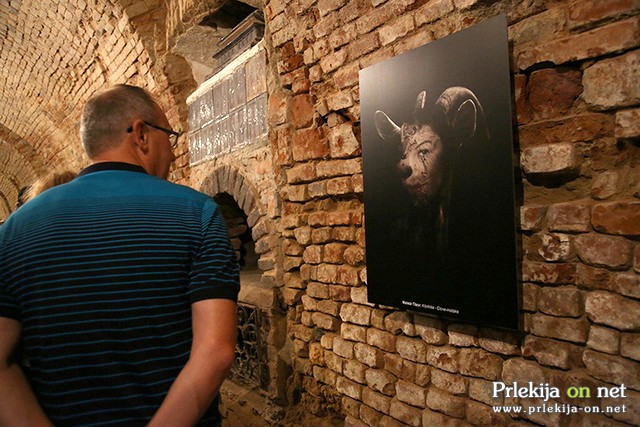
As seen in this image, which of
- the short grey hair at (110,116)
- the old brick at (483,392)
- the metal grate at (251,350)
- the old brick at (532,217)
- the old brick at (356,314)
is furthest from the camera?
the metal grate at (251,350)

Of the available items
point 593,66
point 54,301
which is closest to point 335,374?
point 54,301

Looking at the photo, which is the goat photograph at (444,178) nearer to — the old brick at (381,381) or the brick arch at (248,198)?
the old brick at (381,381)

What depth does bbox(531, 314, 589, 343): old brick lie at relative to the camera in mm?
1381

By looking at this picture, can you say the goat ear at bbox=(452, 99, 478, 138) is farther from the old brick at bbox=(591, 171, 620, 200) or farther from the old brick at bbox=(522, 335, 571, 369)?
the old brick at bbox=(522, 335, 571, 369)

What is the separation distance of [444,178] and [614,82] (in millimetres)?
633

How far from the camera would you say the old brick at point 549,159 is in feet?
4.56

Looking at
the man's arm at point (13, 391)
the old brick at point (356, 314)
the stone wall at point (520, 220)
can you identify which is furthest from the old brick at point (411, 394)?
the man's arm at point (13, 391)

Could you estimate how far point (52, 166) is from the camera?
326 inches

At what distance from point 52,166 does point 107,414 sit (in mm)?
8906

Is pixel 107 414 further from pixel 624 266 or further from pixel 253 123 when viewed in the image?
pixel 253 123

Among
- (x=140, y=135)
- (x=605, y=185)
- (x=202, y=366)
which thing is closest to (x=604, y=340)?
(x=605, y=185)

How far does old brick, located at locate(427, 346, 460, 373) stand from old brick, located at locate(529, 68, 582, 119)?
1.02 m

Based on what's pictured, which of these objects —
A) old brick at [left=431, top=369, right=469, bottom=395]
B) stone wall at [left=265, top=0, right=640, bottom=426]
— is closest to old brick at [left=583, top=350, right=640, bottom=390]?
stone wall at [left=265, top=0, right=640, bottom=426]

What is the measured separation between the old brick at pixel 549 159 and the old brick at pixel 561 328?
523mm
